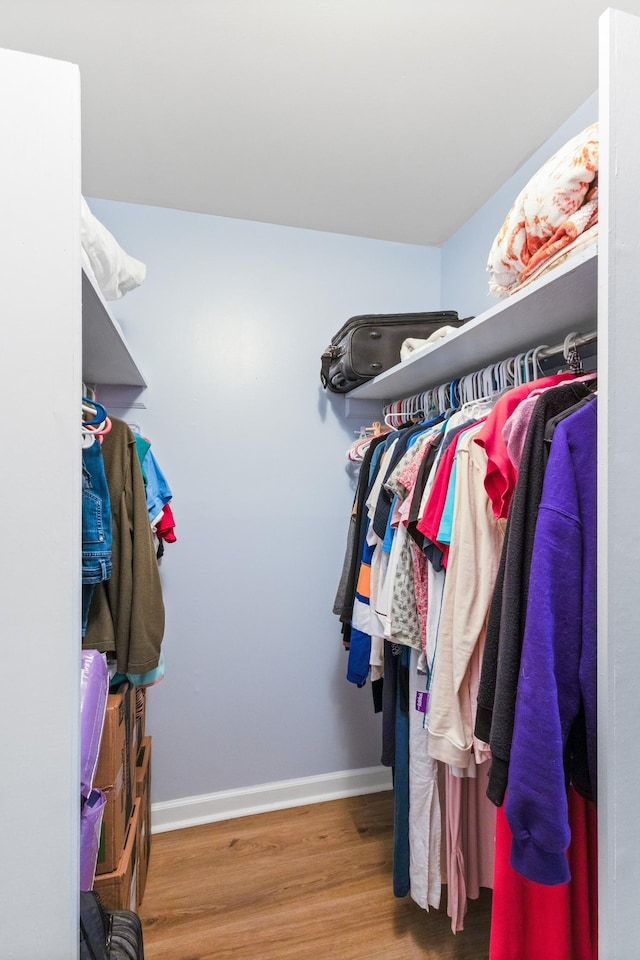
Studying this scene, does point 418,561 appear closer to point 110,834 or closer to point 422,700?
point 422,700

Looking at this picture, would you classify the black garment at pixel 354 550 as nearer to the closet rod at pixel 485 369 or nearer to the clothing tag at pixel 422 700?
the closet rod at pixel 485 369

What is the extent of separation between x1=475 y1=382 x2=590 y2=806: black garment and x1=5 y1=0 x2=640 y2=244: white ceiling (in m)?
1.02

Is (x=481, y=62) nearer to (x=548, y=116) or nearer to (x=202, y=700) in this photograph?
(x=548, y=116)

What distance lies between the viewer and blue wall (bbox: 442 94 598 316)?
1.55m

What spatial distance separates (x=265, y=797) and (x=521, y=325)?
2048 millimetres

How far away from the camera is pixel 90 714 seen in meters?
0.85

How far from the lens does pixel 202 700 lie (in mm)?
1982

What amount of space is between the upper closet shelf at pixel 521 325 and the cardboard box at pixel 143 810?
1.62 meters

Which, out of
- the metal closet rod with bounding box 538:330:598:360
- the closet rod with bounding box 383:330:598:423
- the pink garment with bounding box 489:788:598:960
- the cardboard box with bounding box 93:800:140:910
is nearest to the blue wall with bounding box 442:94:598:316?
the closet rod with bounding box 383:330:598:423

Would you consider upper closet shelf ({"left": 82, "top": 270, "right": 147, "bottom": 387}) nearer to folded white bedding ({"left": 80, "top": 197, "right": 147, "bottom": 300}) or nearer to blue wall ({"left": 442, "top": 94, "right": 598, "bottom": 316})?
folded white bedding ({"left": 80, "top": 197, "right": 147, "bottom": 300})

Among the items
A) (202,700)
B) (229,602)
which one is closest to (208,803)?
(202,700)

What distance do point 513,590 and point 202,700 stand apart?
160 centimetres

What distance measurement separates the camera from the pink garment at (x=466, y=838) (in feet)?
4.15

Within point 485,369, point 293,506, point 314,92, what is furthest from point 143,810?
point 314,92
